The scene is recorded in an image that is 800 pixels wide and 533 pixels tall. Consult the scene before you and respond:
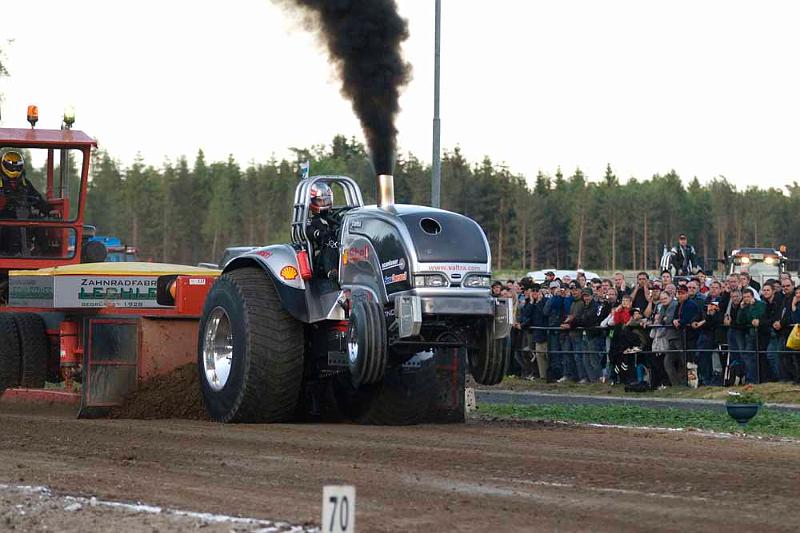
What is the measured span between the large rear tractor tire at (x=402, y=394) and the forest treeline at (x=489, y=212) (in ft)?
241

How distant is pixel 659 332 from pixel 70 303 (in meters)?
9.53

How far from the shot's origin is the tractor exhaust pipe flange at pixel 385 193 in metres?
12.7

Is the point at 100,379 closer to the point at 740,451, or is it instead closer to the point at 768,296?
the point at 740,451

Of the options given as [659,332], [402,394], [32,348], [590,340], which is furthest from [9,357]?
[590,340]

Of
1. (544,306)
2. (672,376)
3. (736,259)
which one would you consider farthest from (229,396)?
(736,259)

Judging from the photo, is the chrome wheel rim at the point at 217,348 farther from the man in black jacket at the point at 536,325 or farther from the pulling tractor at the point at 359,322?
the man in black jacket at the point at 536,325

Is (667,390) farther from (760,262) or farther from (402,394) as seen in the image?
(760,262)

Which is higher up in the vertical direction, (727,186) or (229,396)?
(727,186)

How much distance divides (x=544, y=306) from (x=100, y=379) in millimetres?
11021

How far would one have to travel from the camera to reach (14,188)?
17.8 m

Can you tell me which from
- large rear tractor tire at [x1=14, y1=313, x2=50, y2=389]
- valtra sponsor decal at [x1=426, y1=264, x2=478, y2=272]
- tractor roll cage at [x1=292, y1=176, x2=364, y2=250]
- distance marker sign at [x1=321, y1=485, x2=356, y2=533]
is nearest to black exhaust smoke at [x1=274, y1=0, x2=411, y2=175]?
tractor roll cage at [x1=292, y1=176, x2=364, y2=250]

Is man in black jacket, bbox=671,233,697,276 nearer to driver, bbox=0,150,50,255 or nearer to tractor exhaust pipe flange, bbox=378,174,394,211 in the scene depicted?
driver, bbox=0,150,50,255

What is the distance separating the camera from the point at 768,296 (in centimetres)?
1941

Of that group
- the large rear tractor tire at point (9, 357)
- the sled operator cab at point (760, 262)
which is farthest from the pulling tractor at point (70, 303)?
the sled operator cab at point (760, 262)
